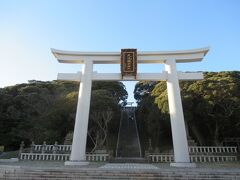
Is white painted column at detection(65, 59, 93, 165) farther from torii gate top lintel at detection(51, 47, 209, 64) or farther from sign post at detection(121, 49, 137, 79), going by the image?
sign post at detection(121, 49, 137, 79)

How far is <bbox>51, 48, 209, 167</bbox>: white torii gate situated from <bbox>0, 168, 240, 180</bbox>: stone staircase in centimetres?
298

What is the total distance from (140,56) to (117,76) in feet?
5.74

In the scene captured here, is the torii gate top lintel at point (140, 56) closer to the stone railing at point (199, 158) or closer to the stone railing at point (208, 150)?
the stone railing at point (208, 150)

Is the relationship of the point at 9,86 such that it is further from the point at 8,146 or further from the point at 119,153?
the point at 119,153

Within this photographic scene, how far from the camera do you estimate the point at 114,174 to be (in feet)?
27.1

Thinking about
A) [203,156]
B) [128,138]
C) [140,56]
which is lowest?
[203,156]

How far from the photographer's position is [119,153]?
17656 mm

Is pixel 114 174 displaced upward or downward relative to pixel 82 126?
downward

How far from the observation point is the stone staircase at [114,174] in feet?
26.3

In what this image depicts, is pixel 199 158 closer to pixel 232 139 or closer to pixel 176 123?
pixel 176 123

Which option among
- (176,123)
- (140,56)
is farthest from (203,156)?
(140,56)

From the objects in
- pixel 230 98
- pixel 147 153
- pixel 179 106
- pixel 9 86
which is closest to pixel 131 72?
pixel 179 106

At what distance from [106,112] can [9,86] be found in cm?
1604

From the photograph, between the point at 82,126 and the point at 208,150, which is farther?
the point at 208,150
